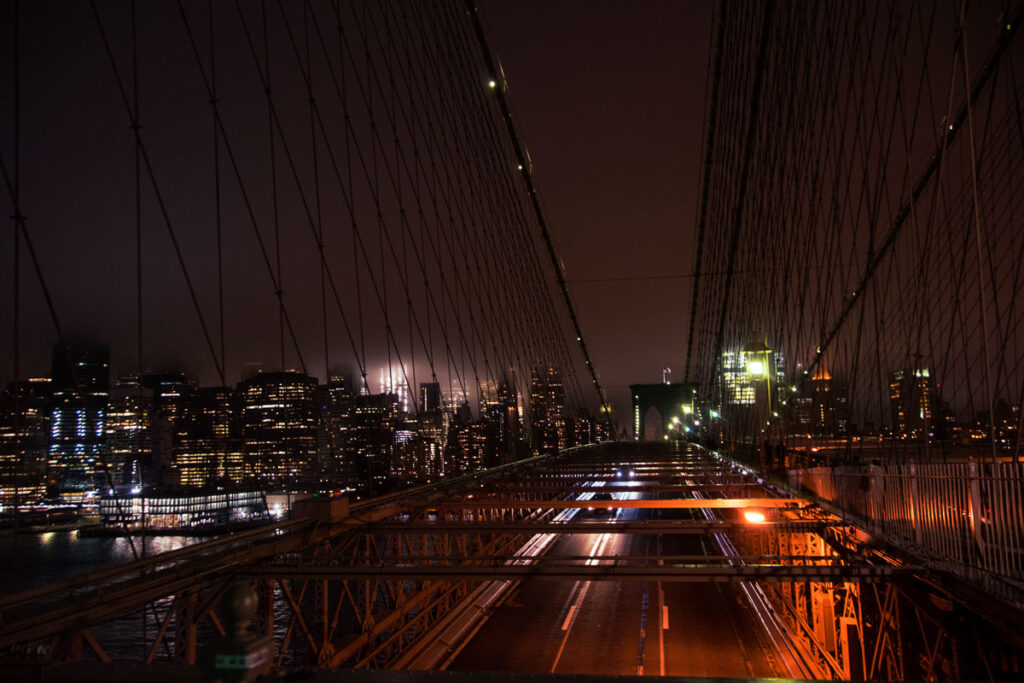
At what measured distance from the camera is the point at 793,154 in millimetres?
20016

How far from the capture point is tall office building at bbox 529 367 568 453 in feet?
105

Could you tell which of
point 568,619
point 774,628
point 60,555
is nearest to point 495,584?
point 568,619

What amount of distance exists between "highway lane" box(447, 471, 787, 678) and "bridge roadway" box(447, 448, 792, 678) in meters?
0.02

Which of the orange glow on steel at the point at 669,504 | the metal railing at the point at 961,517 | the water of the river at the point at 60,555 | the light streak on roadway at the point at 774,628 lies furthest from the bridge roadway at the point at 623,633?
the water of the river at the point at 60,555

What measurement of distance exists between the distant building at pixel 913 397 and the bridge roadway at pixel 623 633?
453cm

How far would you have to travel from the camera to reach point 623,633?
19734 millimetres

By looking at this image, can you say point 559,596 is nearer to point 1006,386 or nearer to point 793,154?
point 793,154

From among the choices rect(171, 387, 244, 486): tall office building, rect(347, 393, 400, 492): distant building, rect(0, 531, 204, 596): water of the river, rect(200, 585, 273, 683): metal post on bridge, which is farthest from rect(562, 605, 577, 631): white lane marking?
rect(0, 531, 204, 596): water of the river

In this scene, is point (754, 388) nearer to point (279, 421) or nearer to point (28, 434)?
point (279, 421)

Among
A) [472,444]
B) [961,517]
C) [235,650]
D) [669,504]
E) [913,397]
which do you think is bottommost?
[669,504]

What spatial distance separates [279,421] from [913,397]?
12.5m

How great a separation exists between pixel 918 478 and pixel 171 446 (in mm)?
19496

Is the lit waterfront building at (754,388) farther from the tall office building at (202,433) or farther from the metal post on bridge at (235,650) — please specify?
the metal post on bridge at (235,650)

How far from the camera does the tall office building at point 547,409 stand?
32.0 meters
